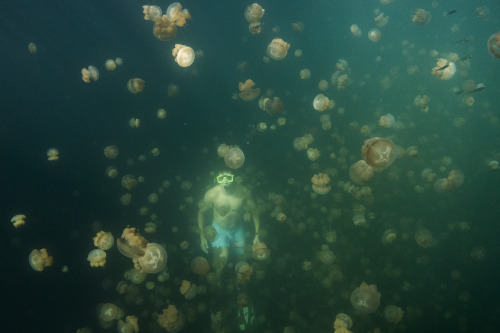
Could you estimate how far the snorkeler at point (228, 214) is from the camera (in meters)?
9.02

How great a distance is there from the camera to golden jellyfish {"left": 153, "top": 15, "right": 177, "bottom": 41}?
673 cm

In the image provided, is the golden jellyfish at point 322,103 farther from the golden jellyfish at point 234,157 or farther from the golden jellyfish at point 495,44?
the golden jellyfish at point 495,44

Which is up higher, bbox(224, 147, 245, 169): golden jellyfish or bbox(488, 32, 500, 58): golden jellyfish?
bbox(488, 32, 500, 58): golden jellyfish

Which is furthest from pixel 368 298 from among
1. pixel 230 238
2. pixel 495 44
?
pixel 495 44

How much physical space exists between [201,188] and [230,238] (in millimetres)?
2691

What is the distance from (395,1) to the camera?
2320 cm


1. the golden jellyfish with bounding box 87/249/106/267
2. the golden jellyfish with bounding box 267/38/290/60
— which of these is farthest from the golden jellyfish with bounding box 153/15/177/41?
the golden jellyfish with bounding box 87/249/106/267

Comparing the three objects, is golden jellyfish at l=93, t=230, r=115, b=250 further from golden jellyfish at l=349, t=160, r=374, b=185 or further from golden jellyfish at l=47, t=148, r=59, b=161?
golden jellyfish at l=349, t=160, r=374, b=185

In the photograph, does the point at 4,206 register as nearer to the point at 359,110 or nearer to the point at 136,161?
the point at 136,161

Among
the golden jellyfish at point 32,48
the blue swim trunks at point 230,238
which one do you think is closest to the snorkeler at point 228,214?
the blue swim trunks at point 230,238

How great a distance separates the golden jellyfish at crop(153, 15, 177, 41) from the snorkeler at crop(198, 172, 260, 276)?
4.63 m

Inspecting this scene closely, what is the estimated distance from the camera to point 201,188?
10.9 m

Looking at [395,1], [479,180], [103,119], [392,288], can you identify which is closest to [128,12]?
[103,119]

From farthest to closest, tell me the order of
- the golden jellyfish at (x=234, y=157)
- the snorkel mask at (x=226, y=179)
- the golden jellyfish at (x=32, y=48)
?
the golden jellyfish at (x=32, y=48)
the snorkel mask at (x=226, y=179)
the golden jellyfish at (x=234, y=157)
